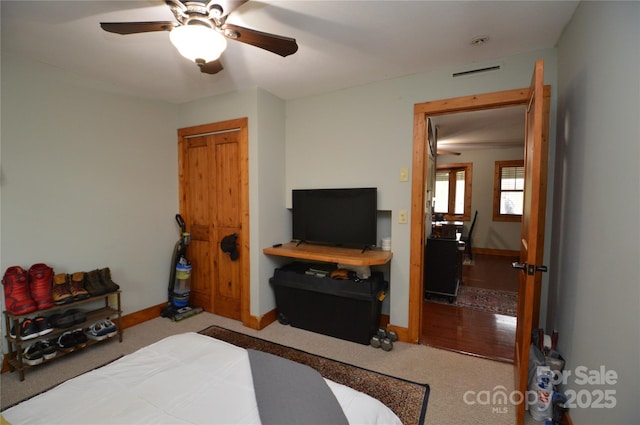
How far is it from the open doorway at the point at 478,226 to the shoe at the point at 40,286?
3.33m

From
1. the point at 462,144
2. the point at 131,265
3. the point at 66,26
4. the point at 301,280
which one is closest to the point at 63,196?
the point at 131,265

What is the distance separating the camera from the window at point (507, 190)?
6547 mm

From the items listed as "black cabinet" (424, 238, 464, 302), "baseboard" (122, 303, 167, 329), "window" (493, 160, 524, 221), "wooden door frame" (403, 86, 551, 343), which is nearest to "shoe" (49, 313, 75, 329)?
"baseboard" (122, 303, 167, 329)

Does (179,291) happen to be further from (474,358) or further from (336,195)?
(474,358)

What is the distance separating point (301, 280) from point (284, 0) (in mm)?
2361

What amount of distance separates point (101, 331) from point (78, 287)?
45 centimetres

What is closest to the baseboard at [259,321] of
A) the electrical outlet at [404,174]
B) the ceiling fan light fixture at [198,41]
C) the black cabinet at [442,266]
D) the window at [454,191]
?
the electrical outlet at [404,174]

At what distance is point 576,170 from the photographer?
5.50ft

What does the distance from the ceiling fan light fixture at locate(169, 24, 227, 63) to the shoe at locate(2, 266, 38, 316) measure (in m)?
2.28

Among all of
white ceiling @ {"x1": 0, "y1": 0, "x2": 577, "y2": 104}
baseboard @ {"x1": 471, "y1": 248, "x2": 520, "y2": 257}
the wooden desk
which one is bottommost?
baseboard @ {"x1": 471, "y1": 248, "x2": 520, "y2": 257}

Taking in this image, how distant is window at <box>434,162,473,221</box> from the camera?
7.07 m

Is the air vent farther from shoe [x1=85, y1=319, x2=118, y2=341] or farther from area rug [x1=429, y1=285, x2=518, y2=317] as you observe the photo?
shoe [x1=85, y1=319, x2=118, y2=341]

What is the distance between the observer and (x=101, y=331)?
2.54 metres

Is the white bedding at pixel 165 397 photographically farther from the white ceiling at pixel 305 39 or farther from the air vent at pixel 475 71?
the air vent at pixel 475 71
